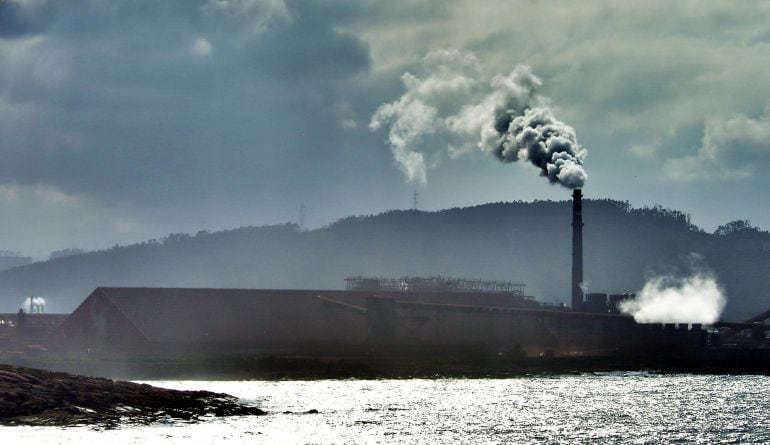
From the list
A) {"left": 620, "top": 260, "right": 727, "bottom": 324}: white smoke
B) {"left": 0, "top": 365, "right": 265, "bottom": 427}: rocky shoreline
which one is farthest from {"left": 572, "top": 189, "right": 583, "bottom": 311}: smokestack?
{"left": 0, "top": 365, "right": 265, "bottom": 427}: rocky shoreline

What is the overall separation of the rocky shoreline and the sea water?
182cm

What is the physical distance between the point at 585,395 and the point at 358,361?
30152 millimetres

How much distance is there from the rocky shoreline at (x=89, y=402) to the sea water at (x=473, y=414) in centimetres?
182

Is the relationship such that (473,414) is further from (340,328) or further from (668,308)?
(668,308)

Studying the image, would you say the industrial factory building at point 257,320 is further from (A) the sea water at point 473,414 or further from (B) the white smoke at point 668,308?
(A) the sea water at point 473,414

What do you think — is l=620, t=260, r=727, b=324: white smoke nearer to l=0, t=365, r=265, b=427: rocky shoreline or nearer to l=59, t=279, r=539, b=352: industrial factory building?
l=59, t=279, r=539, b=352: industrial factory building

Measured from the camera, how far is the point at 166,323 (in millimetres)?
132750

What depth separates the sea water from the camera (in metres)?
68.6

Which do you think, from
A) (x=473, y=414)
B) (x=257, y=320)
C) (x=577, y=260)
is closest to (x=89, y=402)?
(x=473, y=414)

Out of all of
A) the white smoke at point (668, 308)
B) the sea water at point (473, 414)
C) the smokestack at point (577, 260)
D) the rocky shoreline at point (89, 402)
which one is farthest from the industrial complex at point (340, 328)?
the rocky shoreline at point (89, 402)

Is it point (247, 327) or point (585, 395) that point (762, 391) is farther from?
point (247, 327)

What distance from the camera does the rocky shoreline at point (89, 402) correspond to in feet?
211

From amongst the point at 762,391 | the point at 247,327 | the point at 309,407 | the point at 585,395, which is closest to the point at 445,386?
the point at 585,395

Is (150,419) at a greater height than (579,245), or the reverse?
(579,245)
